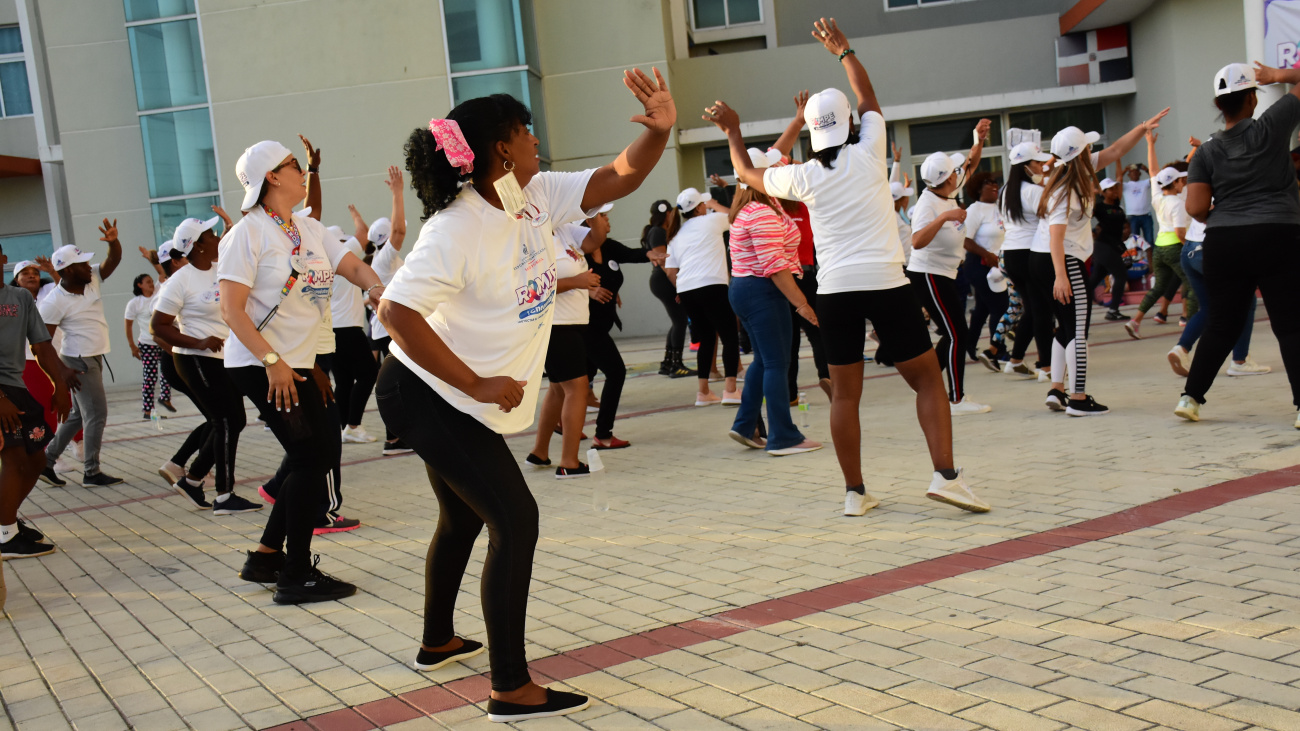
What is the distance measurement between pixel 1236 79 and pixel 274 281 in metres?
5.34

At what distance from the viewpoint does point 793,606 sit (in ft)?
13.1

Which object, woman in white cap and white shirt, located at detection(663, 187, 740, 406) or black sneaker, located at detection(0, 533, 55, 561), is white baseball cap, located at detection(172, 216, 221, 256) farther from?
woman in white cap and white shirt, located at detection(663, 187, 740, 406)

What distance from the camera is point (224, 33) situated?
20.0m

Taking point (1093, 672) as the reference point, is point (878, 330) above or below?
above

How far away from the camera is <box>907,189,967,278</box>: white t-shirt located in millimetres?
8195

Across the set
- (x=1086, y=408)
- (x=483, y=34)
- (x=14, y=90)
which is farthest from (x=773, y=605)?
(x=14, y=90)

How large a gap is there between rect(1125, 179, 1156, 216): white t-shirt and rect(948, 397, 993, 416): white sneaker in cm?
1148

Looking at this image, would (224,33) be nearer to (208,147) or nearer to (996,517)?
(208,147)

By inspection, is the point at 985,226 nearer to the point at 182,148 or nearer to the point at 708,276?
the point at 708,276

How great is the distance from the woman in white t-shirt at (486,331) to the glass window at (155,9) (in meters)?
19.7

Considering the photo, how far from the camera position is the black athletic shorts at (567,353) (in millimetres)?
7152

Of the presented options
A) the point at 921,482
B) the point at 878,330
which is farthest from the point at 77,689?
the point at 921,482

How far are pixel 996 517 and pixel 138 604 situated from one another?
4.02 meters

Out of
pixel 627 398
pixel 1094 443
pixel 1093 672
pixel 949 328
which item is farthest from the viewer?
pixel 627 398
